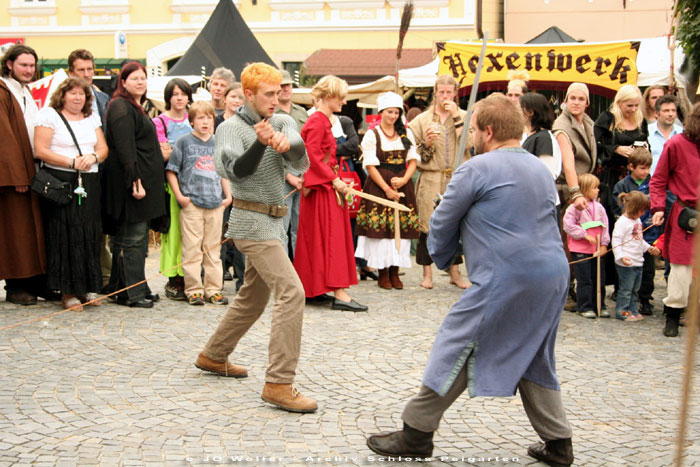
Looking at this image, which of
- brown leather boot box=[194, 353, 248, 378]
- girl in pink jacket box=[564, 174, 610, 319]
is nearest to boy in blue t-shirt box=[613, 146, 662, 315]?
girl in pink jacket box=[564, 174, 610, 319]

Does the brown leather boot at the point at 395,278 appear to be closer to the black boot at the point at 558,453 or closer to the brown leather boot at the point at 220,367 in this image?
the brown leather boot at the point at 220,367

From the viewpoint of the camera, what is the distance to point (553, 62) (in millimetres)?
12906

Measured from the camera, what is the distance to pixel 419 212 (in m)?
9.26

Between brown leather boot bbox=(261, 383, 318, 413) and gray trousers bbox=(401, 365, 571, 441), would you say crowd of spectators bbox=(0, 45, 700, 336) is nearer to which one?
brown leather boot bbox=(261, 383, 318, 413)

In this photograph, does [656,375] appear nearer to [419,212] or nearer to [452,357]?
[452,357]

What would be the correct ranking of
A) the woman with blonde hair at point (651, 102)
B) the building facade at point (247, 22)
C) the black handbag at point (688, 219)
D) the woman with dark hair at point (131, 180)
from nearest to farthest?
the black handbag at point (688, 219) < the woman with dark hair at point (131, 180) < the woman with blonde hair at point (651, 102) < the building facade at point (247, 22)

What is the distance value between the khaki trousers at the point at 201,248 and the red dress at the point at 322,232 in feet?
2.74

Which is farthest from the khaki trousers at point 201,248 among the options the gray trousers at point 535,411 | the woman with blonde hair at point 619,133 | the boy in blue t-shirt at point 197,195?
the gray trousers at point 535,411

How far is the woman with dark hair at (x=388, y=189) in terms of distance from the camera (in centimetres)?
876

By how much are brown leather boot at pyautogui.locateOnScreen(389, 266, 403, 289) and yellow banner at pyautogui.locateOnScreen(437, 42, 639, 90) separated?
16.5ft

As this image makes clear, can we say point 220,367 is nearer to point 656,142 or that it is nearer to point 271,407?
point 271,407

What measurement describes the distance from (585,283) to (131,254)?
427cm

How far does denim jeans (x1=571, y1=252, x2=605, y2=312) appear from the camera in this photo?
773cm

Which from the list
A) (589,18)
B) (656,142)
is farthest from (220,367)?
(589,18)
